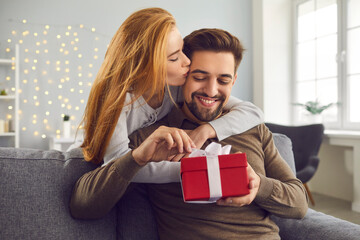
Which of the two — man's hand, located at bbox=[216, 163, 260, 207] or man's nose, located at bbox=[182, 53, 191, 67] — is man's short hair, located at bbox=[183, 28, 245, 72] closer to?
man's nose, located at bbox=[182, 53, 191, 67]

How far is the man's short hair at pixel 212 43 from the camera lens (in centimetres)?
119

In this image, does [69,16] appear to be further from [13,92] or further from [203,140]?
[203,140]

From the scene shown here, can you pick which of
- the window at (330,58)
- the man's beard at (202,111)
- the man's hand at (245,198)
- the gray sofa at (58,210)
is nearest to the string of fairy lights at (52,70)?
the window at (330,58)

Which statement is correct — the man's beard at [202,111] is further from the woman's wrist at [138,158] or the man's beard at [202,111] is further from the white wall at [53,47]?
the white wall at [53,47]

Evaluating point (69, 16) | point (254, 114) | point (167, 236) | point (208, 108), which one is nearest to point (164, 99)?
point (208, 108)

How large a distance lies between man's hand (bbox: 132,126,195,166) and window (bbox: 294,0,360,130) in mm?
3406

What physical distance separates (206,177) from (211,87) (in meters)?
0.38

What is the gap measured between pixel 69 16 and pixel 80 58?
51cm

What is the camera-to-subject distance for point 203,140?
1.11 metres

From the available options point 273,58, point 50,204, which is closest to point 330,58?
point 273,58

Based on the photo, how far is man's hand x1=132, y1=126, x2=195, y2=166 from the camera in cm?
88

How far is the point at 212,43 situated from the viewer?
46.8 inches

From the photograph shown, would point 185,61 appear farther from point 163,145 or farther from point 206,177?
point 206,177

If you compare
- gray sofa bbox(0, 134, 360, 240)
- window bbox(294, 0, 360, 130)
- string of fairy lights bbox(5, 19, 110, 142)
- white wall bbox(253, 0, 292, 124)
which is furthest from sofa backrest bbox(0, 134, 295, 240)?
white wall bbox(253, 0, 292, 124)
